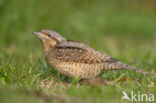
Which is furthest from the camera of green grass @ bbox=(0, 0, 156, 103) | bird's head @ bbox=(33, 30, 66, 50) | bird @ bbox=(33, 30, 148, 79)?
bird's head @ bbox=(33, 30, 66, 50)

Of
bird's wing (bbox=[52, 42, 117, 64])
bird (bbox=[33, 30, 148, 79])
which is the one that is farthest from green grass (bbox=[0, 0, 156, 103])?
bird's wing (bbox=[52, 42, 117, 64])

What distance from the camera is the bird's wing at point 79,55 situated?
571cm

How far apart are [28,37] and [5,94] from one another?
236 inches

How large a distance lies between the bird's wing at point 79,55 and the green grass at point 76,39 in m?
0.35

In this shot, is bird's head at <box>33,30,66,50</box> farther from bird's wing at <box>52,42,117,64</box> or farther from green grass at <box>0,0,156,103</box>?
green grass at <box>0,0,156,103</box>

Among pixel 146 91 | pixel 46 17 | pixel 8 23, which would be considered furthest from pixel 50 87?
pixel 46 17

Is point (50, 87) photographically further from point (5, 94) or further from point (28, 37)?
point (28, 37)

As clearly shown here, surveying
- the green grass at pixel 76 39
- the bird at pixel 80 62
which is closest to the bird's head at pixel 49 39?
the bird at pixel 80 62

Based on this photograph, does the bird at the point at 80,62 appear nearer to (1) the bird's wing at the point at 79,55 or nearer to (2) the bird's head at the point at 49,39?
(1) the bird's wing at the point at 79,55

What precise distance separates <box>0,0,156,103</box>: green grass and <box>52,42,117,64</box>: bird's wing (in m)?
0.35

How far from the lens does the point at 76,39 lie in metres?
10.9

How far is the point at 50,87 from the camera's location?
5426 millimetres

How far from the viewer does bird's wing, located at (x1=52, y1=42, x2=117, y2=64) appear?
5711 mm

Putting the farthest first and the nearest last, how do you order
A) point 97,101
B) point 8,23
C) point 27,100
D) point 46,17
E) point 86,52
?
point 46,17
point 8,23
point 86,52
point 97,101
point 27,100
